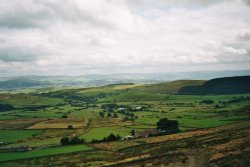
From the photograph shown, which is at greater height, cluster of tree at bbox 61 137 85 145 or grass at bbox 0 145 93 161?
cluster of tree at bbox 61 137 85 145

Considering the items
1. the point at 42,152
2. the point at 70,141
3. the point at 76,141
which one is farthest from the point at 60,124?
the point at 42,152

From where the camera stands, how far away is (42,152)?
332ft

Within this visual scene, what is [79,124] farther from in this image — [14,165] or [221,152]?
[221,152]

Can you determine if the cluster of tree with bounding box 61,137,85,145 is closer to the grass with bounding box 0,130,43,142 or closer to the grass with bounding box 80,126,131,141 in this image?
the grass with bounding box 80,126,131,141

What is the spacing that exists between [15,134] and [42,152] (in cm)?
4646

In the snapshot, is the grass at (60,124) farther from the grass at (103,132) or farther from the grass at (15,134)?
the grass at (103,132)

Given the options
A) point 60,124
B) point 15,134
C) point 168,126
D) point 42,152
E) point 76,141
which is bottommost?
point 42,152

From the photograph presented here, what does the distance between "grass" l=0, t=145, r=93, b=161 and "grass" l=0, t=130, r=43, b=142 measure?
1075 inches

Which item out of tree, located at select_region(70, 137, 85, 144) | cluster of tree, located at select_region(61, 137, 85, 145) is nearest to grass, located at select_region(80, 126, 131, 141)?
tree, located at select_region(70, 137, 85, 144)

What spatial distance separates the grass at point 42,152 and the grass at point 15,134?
2731 cm

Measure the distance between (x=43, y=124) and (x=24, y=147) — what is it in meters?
54.4

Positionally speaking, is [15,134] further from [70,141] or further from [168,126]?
[168,126]

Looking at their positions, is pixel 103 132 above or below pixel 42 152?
above

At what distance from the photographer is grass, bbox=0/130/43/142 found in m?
130
